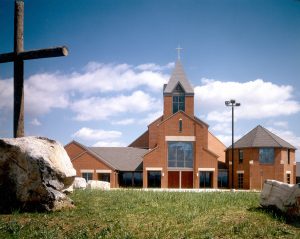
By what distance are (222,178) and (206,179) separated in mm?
4121

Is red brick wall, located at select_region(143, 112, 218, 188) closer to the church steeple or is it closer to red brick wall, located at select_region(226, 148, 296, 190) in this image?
red brick wall, located at select_region(226, 148, 296, 190)

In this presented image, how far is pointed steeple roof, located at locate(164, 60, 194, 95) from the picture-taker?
51.2 m

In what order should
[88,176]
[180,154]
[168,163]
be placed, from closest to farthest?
[88,176] < [168,163] < [180,154]

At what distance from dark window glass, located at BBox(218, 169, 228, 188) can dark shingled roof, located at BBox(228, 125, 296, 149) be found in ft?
13.4

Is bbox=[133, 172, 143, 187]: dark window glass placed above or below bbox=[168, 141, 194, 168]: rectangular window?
below

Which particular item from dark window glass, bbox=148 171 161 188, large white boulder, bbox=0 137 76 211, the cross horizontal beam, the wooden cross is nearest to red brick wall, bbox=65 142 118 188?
dark window glass, bbox=148 171 161 188

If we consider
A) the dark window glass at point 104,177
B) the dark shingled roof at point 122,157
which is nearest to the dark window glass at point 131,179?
the dark shingled roof at point 122,157

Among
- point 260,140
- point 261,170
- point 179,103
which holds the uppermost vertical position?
point 179,103

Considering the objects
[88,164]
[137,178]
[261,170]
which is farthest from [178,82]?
[88,164]

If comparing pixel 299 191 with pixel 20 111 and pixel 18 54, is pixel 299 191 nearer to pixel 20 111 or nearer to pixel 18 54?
pixel 20 111

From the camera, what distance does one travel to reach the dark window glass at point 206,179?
44.8 m

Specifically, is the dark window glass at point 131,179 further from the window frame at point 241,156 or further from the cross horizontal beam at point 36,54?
the cross horizontal beam at point 36,54

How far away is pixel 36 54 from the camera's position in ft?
34.0

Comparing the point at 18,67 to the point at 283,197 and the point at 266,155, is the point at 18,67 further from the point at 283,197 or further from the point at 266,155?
the point at 266,155
